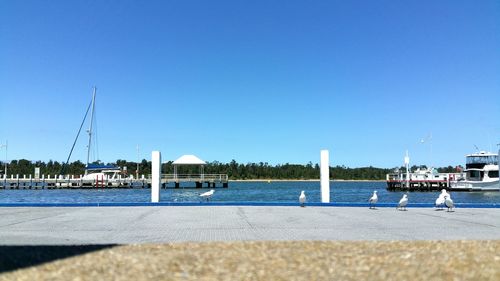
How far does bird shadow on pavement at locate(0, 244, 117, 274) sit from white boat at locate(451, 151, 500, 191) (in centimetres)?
7166

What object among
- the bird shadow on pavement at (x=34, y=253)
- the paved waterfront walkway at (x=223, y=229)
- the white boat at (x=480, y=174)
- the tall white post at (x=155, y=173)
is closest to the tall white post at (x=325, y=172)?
the paved waterfront walkway at (x=223, y=229)

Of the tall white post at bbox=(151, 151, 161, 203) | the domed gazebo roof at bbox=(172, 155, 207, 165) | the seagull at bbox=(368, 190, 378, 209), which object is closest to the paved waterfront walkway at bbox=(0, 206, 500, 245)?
the seagull at bbox=(368, 190, 378, 209)

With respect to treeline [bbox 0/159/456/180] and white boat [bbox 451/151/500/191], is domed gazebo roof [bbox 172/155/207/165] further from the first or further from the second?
treeline [bbox 0/159/456/180]

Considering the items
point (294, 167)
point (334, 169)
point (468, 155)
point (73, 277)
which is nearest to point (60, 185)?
point (468, 155)

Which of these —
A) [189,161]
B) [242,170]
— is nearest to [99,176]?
[189,161]

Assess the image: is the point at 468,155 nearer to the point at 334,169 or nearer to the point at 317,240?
the point at 317,240

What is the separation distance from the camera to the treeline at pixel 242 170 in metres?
138

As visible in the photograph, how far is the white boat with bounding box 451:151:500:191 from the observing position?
6756 centimetres

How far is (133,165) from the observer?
154m

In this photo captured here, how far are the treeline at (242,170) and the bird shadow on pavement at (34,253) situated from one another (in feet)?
423

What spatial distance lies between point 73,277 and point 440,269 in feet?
13.2

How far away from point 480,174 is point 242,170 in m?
Result: 104

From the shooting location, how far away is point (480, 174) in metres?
69.2

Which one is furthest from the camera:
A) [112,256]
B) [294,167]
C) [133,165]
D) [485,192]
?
[294,167]
